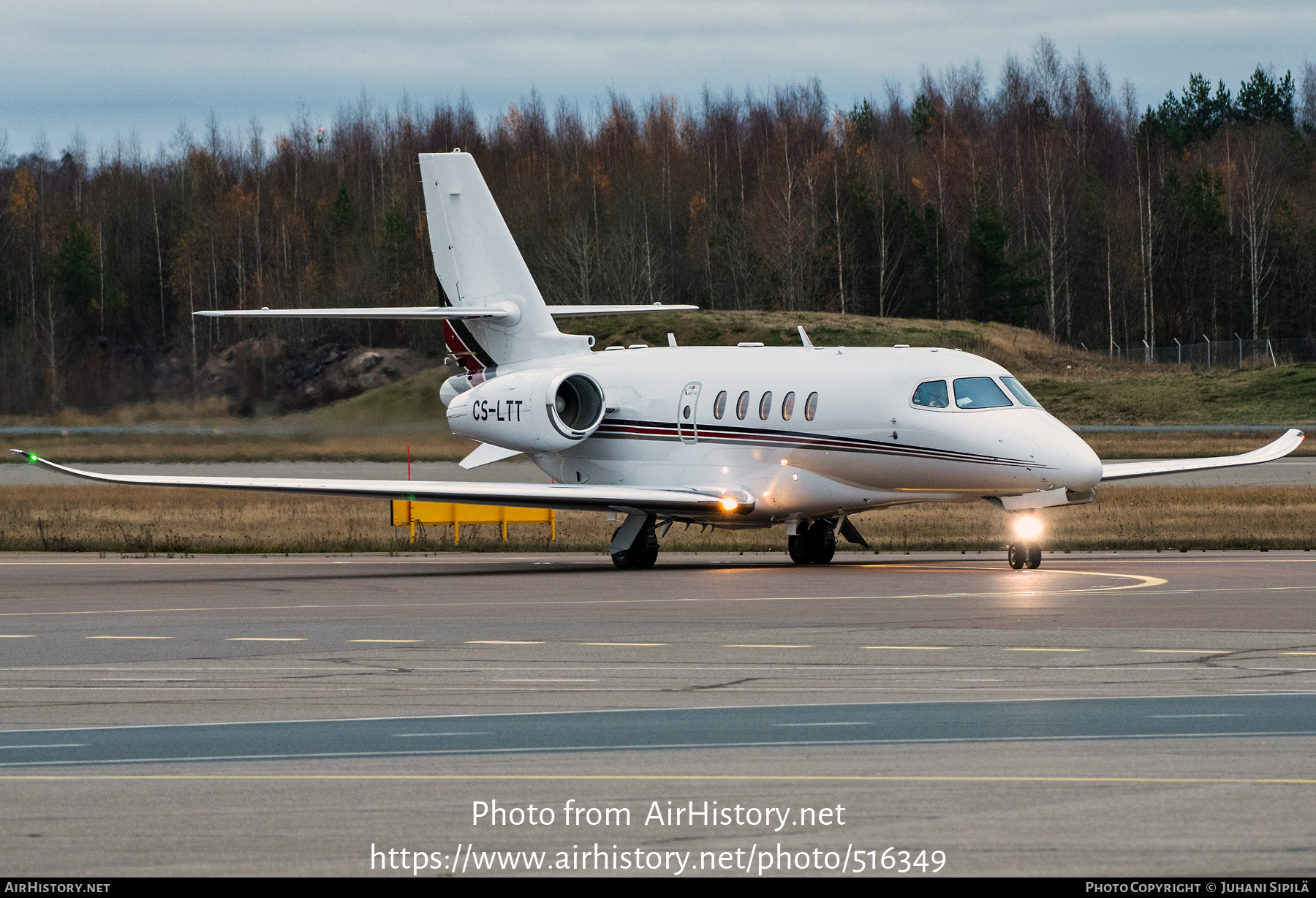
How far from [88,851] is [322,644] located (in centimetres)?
848

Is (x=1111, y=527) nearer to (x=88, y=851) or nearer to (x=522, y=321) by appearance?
(x=522, y=321)

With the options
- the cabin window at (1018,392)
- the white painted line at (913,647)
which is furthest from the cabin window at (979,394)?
the white painted line at (913,647)

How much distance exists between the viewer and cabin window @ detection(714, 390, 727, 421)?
84.8 feet

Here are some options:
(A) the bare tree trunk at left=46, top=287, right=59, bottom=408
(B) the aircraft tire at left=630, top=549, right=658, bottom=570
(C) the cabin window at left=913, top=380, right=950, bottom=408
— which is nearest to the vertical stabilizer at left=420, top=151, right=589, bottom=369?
(B) the aircraft tire at left=630, top=549, right=658, bottom=570

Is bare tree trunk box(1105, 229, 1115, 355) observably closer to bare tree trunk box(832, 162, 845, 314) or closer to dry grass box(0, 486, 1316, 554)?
bare tree trunk box(832, 162, 845, 314)

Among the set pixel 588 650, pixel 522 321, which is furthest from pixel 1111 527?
pixel 588 650

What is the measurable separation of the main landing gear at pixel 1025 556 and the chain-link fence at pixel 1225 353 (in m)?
62.9

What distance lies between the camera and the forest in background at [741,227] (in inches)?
3482

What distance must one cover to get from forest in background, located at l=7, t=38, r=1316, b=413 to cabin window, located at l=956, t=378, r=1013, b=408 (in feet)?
168

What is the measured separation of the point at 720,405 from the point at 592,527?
30.6 feet

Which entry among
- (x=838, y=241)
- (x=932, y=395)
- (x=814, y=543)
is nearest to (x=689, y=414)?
(x=814, y=543)

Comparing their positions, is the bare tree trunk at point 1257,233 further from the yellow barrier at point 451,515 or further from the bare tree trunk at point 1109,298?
the yellow barrier at point 451,515

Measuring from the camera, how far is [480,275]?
30.5 metres

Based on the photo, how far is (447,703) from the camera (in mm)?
11797
